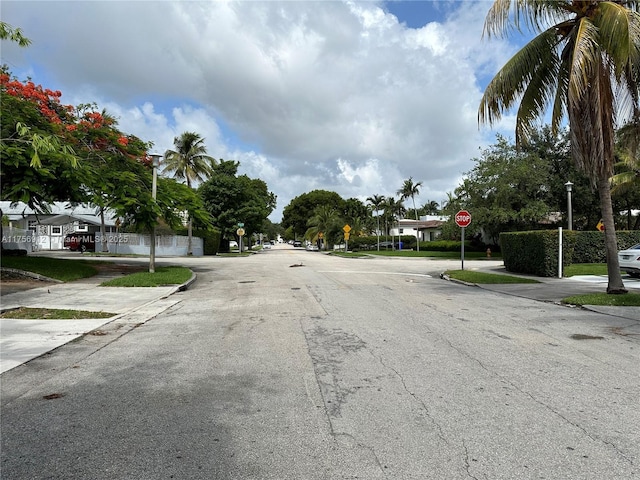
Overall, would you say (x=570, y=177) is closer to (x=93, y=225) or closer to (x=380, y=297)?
(x=380, y=297)

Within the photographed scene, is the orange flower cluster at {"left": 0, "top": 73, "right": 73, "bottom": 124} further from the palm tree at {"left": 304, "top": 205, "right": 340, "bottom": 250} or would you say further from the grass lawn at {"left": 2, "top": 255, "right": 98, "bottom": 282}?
the palm tree at {"left": 304, "top": 205, "right": 340, "bottom": 250}

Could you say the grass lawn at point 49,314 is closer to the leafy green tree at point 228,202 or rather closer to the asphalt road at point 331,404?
the asphalt road at point 331,404

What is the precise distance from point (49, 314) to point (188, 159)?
34.6 metres

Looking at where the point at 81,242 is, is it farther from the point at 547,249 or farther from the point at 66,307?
the point at 547,249

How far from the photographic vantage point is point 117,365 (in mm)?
6297

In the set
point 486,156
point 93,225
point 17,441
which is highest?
point 486,156

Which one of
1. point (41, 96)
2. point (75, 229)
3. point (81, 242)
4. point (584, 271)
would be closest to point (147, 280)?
point (41, 96)

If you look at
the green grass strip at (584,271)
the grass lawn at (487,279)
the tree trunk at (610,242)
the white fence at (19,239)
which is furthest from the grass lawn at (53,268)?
the white fence at (19,239)

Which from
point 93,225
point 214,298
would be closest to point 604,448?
point 214,298

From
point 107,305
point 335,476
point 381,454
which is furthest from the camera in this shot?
point 107,305

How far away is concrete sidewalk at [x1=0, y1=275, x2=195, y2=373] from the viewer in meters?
7.32

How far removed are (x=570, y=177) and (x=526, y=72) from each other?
25.1 m

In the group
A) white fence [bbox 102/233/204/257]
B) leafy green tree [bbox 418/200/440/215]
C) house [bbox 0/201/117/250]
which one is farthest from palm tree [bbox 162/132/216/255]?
leafy green tree [bbox 418/200/440/215]

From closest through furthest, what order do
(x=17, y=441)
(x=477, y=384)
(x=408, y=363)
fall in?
(x=17, y=441) < (x=477, y=384) < (x=408, y=363)
